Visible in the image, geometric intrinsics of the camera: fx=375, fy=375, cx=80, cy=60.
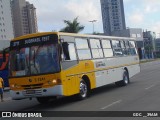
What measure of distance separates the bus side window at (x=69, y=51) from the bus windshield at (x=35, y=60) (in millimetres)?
417

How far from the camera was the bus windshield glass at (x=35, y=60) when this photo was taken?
46.4 ft

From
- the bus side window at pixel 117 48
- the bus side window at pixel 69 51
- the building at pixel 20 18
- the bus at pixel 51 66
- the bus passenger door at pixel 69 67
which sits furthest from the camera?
the building at pixel 20 18

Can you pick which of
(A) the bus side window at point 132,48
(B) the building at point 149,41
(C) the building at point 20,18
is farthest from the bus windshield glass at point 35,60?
(B) the building at point 149,41

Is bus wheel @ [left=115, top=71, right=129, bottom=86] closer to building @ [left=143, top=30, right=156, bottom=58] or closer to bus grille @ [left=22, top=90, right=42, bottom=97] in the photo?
bus grille @ [left=22, top=90, right=42, bottom=97]

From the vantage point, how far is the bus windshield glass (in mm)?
14156

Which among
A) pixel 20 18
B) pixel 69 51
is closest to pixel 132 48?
pixel 69 51

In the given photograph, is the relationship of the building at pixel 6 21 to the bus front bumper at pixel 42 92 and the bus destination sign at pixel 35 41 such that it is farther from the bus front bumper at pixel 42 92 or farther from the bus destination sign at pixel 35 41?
the bus front bumper at pixel 42 92

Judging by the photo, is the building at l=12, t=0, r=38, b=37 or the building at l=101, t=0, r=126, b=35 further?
the building at l=12, t=0, r=38, b=37

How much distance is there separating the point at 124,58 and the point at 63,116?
11.4 meters

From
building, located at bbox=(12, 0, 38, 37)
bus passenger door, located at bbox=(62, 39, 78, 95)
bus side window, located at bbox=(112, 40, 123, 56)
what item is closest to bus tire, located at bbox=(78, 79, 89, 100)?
bus passenger door, located at bbox=(62, 39, 78, 95)

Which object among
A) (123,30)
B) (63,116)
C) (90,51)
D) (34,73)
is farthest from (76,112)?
(123,30)

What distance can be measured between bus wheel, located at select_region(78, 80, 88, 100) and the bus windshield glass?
6.80 feet

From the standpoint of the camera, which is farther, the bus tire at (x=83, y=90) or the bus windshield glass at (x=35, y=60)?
the bus tire at (x=83, y=90)

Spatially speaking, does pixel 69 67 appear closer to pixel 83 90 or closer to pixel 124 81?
pixel 83 90
